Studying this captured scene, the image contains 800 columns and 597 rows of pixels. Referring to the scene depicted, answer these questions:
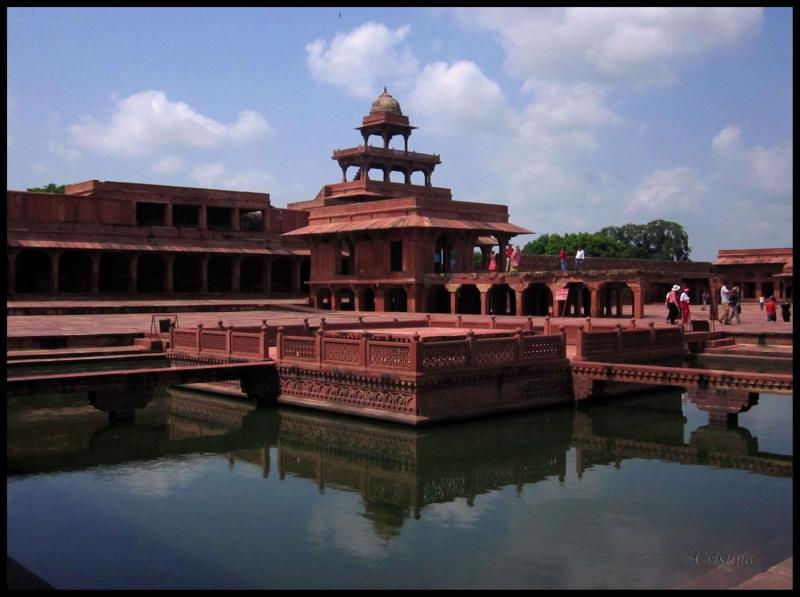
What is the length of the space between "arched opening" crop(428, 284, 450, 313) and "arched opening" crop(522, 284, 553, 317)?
3372mm

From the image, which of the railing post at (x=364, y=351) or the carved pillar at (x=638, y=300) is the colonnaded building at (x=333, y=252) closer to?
the carved pillar at (x=638, y=300)

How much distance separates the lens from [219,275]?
148 ft

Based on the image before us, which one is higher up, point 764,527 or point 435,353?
point 435,353

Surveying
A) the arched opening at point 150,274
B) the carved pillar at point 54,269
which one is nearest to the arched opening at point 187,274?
the arched opening at point 150,274

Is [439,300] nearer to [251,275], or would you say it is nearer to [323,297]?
[323,297]

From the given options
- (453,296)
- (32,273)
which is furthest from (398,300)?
(32,273)

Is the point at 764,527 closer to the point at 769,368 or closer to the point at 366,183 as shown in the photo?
the point at 769,368

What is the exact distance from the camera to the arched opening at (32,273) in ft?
127

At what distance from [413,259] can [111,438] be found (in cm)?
2004

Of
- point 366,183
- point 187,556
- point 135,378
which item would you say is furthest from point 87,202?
point 187,556

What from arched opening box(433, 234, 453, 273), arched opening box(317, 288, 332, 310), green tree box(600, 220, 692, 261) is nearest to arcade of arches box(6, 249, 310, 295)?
arched opening box(317, 288, 332, 310)

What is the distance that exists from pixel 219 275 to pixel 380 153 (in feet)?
37.6

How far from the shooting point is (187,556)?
794cm

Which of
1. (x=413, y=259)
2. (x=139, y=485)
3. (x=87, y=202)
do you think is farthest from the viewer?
(x=87, y=202)
